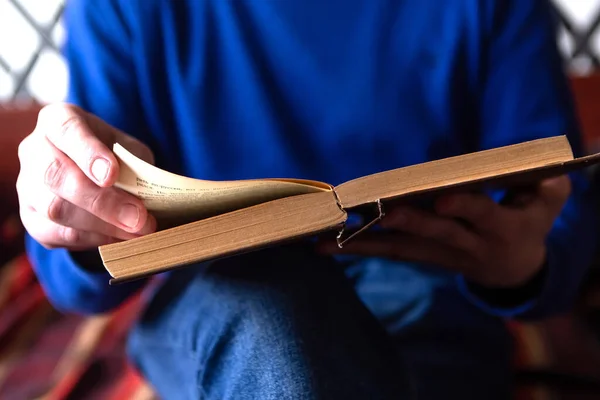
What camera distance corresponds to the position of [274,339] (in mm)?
342

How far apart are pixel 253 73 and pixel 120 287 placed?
218mm

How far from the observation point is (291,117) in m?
0.55

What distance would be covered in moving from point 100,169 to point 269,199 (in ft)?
0.28

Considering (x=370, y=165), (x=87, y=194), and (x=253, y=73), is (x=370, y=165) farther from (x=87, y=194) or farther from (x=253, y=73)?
(x=87, y=194)

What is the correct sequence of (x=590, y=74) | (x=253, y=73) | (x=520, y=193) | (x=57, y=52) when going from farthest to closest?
(x=57, y=52)
(x=590, y=74)
(x=253, y=73)
(x=520, y=193)

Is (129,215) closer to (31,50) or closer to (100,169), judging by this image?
(100,169)

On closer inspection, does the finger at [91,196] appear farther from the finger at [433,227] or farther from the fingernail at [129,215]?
the finger at [433,227]

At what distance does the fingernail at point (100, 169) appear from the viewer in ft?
0.97

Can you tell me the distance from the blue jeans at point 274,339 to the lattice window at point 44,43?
2.78 feet

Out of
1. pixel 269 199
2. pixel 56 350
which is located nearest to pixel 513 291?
pixel 269 199

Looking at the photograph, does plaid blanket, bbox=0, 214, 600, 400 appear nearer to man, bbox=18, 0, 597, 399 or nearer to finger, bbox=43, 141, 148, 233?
man, bbox=18, 0, 597, 399

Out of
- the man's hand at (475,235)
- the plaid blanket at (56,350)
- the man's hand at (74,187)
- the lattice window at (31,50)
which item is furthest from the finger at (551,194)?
the lattice window at (31,50)

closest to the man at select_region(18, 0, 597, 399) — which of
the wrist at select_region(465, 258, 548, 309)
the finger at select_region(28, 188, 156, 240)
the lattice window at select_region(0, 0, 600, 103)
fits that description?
the wrist at select_region(465, 258, 548, 309)

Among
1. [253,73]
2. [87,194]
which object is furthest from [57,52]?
[87,194]
